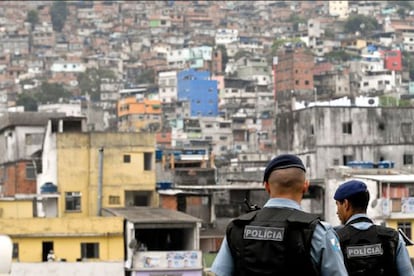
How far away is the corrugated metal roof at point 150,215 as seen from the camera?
37.1m

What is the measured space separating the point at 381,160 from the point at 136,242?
51.8 feet

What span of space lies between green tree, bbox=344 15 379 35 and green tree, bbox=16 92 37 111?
47457 mm

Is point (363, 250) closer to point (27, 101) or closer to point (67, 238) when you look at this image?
point (67, 238)

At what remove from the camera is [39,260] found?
38.1 meters

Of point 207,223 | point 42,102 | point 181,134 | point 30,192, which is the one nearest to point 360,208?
point 207,223

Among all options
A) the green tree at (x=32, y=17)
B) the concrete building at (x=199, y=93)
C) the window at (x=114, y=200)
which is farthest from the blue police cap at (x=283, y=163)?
the green tree at (x=32, y=17)

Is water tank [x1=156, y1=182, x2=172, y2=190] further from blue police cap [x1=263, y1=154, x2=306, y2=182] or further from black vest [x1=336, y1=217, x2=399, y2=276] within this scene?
blue police cap [x1=263, y1=154, x2=306, y2=182]

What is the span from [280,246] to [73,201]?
39002mm

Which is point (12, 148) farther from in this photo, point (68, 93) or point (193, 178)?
point (68, 93)

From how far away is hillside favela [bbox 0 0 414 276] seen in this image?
38.6 meters

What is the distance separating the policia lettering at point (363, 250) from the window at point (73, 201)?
122 ft

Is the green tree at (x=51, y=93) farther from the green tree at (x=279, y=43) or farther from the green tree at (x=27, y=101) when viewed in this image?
the green tree at (x=279, y=43)

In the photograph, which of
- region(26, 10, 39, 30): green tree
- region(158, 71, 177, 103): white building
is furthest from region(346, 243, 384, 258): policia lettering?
region(26, 10, 39, 30): green tree

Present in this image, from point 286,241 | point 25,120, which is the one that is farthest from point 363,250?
point 25,120
